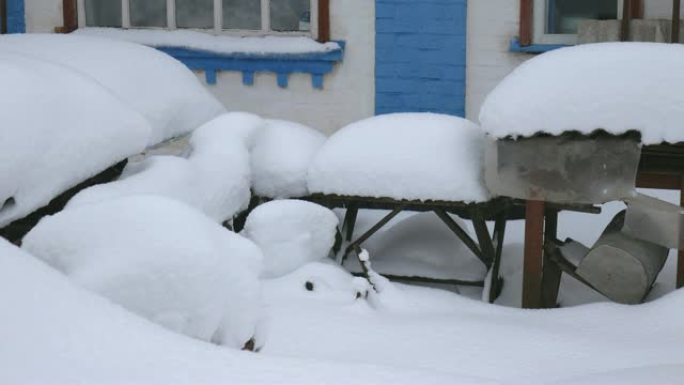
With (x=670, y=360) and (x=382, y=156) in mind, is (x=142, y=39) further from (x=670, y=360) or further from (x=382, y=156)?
(x=670, y=360)

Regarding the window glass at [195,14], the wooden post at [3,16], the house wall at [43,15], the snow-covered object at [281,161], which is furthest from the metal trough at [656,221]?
the wooden post at [3,16]

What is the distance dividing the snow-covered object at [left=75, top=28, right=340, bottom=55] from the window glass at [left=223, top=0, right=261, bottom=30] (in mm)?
142

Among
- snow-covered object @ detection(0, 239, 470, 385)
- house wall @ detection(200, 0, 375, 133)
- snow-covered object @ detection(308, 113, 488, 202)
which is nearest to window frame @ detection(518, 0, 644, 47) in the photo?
house wall @ detection(200, 0, 375, 133)

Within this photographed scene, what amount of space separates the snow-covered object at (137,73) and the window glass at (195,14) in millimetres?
1572

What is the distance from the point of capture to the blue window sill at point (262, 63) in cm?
802

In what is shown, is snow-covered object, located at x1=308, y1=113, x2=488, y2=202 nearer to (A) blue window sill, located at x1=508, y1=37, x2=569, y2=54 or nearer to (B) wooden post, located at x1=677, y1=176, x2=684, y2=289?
(B) wooden post, located at x1=677, y1=176, x2=684, y2=289

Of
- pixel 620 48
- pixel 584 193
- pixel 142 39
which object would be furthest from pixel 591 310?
pixel 142 39

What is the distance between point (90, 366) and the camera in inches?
85.0

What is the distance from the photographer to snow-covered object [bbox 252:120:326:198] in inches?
262

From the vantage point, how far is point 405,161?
20.5 feet

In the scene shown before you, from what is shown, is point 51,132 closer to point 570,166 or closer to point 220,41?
point 570,166

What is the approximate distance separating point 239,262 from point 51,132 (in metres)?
1.60

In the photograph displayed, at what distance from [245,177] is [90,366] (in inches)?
171

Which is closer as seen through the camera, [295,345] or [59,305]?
[59,305]
